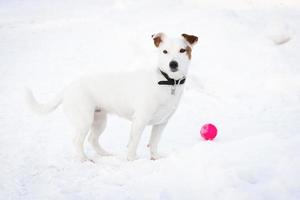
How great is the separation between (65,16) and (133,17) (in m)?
4.20

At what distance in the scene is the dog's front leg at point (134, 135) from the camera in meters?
5.50

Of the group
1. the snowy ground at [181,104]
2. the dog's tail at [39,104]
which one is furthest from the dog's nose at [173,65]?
the dog's tail at [39,104]

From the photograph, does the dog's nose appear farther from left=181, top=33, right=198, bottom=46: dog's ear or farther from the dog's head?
left=181, top=33, right=198, bottom=46: dog's ear

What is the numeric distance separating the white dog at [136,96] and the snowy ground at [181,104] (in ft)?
1.62

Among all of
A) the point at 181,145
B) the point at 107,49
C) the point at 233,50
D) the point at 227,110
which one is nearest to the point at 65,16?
the point at 107,49

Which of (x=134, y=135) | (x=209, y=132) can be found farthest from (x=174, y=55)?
(x=209, y=132)

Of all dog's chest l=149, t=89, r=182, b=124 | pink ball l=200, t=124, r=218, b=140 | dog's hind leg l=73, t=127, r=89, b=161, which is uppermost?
dog's chest l=149, t=89, r=182, b=124

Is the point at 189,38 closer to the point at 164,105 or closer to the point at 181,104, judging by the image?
the point at 164,105

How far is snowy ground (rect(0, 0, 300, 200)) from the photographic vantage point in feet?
13.8

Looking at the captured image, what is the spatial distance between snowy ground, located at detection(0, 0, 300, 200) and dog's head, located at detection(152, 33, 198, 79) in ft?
3.26

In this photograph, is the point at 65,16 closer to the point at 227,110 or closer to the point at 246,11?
the point at 246,11

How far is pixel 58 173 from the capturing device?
16.9 feet

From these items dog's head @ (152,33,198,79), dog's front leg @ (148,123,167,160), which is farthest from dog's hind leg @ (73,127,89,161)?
dog's head @ (152,33,198,79)

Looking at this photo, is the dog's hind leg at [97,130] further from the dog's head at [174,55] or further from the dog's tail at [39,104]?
the dog's head at [174,55]
